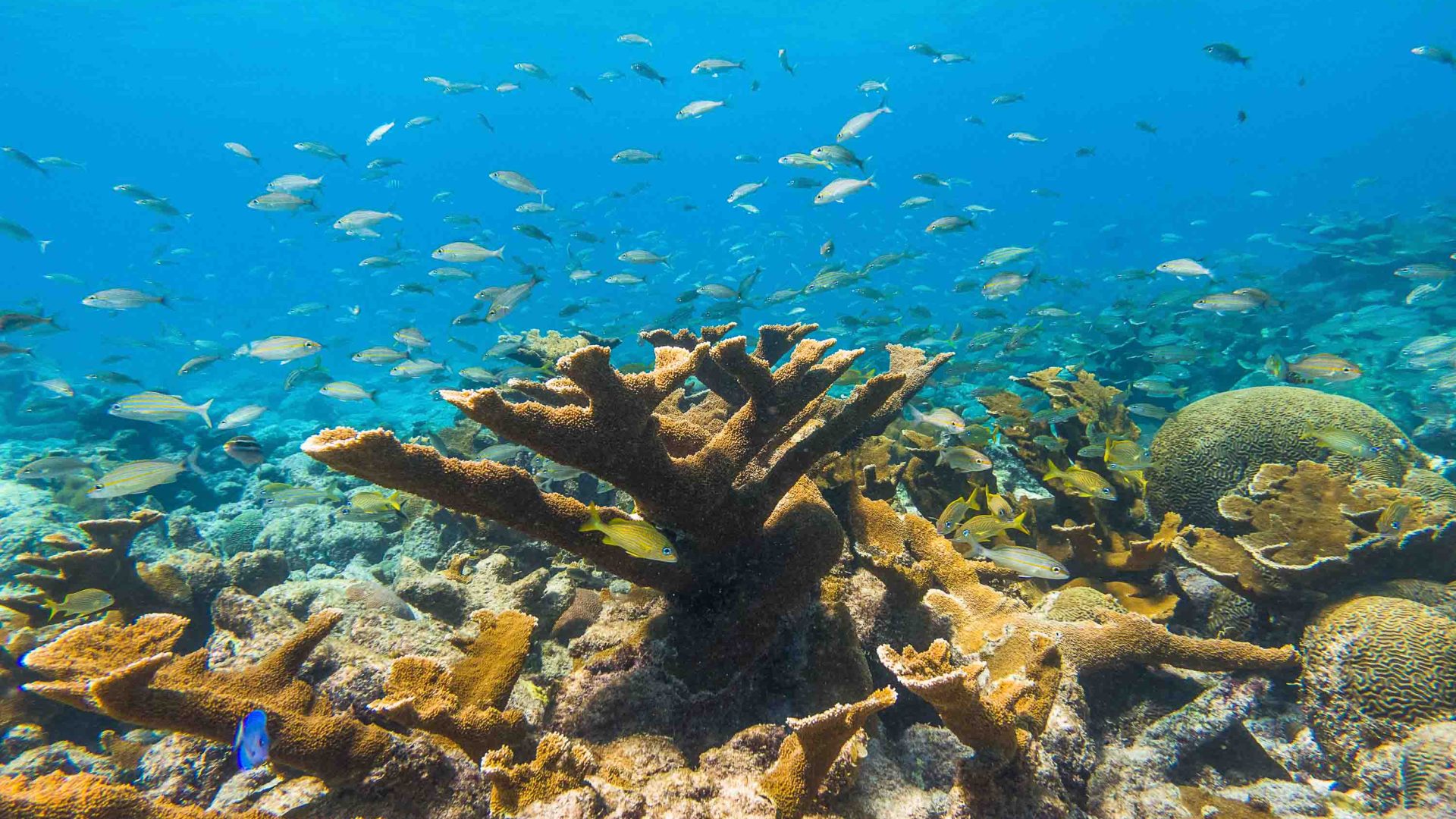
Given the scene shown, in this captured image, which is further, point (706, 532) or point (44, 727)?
point (44, 727)

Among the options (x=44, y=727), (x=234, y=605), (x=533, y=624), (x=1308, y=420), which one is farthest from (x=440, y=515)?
(x=1308, y=420)

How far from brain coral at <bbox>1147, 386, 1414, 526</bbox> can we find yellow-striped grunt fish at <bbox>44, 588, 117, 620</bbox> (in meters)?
8.67

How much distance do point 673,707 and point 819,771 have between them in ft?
2.77

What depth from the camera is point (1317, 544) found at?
367 cm

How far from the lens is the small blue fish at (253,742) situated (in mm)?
1972

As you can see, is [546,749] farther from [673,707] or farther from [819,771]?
[819,771]

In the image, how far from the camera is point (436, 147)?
354ft

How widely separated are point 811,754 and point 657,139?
13111 cm

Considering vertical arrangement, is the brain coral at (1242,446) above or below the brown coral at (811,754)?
below

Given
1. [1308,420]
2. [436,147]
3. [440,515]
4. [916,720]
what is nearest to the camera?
[916,720]

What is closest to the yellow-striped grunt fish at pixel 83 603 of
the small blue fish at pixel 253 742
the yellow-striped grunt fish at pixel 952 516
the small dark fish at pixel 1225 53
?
the small blue fish at pixel 253 742

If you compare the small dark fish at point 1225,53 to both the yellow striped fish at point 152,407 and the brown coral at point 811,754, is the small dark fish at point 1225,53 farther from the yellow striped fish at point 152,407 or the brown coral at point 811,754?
the yellow striped fish at point 152,407

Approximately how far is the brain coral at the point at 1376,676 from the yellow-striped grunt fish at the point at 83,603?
7644 mm

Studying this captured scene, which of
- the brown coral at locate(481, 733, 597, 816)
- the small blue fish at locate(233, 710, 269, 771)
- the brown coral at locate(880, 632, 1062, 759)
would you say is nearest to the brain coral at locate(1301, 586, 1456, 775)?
the brown coral at locate(880, 632, 1062, 759)
